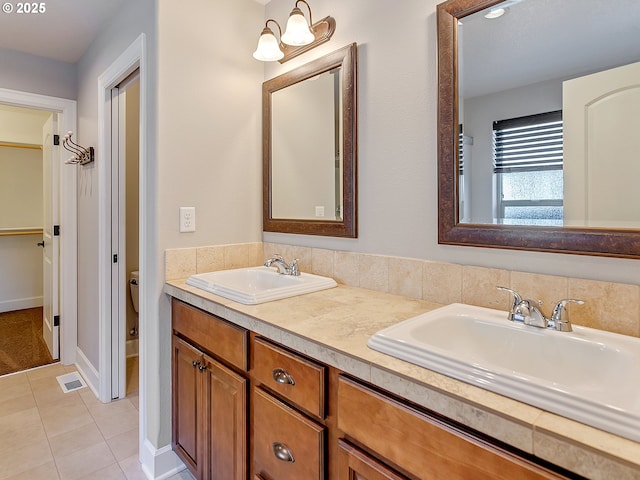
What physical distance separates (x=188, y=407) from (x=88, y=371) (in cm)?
155

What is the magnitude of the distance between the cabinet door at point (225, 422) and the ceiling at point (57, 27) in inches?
79.7

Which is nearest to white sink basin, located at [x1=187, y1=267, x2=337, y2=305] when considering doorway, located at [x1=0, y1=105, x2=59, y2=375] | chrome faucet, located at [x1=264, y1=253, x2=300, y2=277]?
chrome faucet, located at [x1=264, y1=253, x2=300, y2=277]

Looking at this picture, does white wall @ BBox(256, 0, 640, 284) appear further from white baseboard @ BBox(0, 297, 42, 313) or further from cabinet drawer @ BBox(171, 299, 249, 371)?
white baseboard @ BBox(0, 297, 42, 313)

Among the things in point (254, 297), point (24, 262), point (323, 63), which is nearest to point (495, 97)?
point (323, 63)

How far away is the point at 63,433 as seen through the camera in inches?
81.0

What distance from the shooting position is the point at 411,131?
1.42 metres

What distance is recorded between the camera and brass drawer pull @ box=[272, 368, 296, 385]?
1059mm

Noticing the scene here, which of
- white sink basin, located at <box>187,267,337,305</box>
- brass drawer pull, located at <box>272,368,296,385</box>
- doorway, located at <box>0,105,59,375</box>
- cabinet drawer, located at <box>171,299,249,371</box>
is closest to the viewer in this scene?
brass drawer pull, located at <box>272,368,296,385</box>

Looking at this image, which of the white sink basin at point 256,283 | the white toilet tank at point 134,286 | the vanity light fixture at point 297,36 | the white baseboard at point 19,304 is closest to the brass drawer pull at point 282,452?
the white sink basin at point 256,283

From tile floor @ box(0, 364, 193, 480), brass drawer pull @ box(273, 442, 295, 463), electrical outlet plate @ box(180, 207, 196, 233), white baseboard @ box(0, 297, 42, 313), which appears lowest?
tile floor @ box(0, 364, 193, 480)

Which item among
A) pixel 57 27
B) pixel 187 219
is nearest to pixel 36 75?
pixel 57 27

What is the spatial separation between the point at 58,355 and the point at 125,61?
7.84 feet

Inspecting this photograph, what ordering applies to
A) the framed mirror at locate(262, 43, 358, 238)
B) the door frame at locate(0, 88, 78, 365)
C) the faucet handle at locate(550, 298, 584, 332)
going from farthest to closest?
the door frame at locate(0, 88, 78, 365) < the framed mirror at locate(262, 43, 358, 238) < the faucet handle at locate(550, 298, 584, 332)

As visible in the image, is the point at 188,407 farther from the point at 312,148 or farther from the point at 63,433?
the point at 312,148
